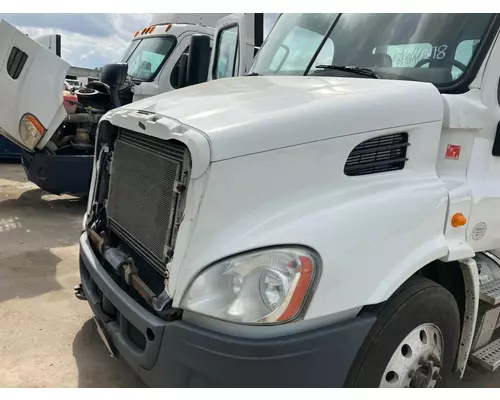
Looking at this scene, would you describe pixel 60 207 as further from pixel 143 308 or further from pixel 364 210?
pixel 364 210

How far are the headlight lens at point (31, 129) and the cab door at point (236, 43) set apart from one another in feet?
8.57

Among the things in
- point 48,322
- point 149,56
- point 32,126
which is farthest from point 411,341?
point 149,56

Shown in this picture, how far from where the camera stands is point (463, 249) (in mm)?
2533

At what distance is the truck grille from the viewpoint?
7.49ft

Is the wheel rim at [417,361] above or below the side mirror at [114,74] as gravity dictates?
below

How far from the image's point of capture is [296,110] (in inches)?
88.4

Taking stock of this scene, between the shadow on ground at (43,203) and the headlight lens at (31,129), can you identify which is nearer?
the headlight lens at (31,129)

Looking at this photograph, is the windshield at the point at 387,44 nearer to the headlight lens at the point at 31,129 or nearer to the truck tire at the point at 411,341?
the truck tire at the point at 411,341

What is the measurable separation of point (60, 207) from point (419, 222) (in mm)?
6368

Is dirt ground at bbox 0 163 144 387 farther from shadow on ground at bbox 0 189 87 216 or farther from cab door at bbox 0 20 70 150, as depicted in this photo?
cab door at bbox 0 20 70 150

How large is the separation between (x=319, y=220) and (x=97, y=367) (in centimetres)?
195

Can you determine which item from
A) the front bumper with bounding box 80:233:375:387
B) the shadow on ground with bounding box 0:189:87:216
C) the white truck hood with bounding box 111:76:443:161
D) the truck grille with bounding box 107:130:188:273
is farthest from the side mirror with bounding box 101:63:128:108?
the front bumper with bounding box 80:233:375:387

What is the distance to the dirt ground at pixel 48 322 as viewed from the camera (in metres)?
3.02

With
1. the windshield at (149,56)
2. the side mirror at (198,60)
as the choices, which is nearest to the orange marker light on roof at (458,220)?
the side mirror at (198,60)
